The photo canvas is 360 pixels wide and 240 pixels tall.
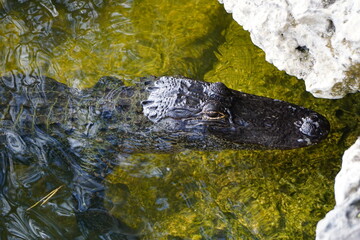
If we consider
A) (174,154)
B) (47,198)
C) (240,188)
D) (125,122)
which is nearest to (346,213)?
(240,188)

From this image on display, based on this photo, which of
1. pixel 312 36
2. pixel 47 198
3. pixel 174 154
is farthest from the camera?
pixel 174 154

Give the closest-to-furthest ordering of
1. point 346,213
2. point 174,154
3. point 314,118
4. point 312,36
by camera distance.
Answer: point 346,213
point 312,36
point 314,118
point 174,154

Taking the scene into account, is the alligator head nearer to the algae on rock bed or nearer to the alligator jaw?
the alligator jaw

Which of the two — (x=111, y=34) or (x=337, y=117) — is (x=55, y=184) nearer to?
(x=111, y=34)

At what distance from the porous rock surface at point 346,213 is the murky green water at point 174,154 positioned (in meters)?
1.37

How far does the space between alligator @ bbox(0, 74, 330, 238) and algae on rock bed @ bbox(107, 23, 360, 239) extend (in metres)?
0.27

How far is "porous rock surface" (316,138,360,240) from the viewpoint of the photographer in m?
2.14

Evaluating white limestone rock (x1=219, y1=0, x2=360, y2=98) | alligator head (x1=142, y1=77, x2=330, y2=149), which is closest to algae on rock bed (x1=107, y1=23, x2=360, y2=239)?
alligator head (x1=142, y1=77, x2=330, y2=149)

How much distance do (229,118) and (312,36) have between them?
1020 millimetres

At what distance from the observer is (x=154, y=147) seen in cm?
408

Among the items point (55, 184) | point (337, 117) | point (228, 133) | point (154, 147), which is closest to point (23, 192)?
point (55, 184)

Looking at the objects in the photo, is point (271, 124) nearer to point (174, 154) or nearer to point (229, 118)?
point (229, 118)

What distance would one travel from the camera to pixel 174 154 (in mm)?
4266

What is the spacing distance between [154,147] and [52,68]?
1.75 meters
